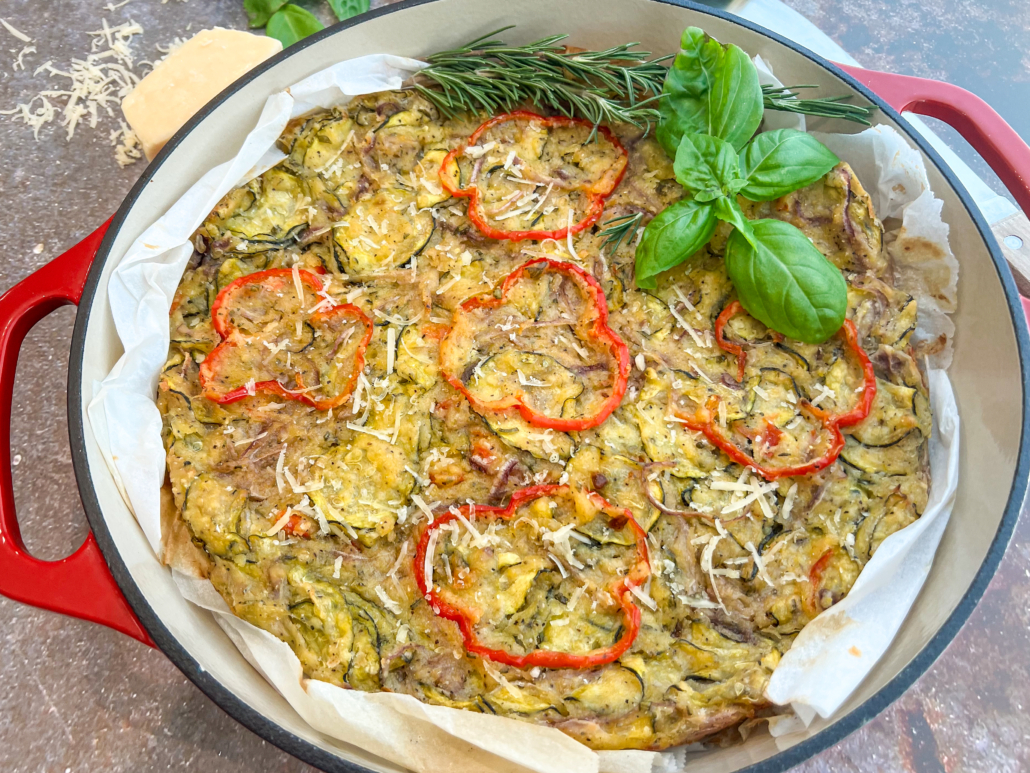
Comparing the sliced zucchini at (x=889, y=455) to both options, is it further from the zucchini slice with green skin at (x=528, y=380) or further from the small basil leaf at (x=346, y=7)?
the small basil leaf at (x=346, y=7)

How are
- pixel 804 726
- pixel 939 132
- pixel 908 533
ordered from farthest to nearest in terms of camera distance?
pixel 939 132, pixel 908 533, pixel 804 726

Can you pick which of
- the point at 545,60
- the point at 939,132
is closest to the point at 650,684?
the point at 545,60

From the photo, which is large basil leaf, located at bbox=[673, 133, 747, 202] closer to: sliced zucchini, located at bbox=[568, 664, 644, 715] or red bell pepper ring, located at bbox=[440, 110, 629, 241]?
red bell pepper ring, located at bbox=[440, 110, 629, 241]

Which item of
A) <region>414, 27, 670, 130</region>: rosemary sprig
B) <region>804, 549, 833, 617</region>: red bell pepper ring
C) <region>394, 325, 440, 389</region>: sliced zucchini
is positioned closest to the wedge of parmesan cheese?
<region>414, 27, 670, 130</region>: rosemary sprig

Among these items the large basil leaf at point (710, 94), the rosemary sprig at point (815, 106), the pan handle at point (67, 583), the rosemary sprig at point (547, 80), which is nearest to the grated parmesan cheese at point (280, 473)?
the pan handle at point (67, 583)

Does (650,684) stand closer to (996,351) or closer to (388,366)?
(388,366)

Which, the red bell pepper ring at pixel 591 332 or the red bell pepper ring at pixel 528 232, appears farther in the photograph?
the red bell pepper ring at pixel 528 232
